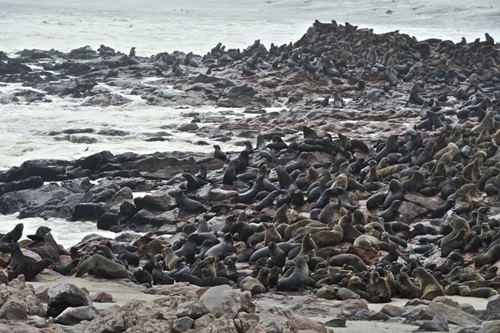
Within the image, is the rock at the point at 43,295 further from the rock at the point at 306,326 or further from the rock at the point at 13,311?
the rock at the point at 306,326

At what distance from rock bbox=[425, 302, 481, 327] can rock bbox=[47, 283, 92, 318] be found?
230cm

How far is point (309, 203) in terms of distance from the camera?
440 inches

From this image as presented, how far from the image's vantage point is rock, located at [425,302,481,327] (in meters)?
6.18

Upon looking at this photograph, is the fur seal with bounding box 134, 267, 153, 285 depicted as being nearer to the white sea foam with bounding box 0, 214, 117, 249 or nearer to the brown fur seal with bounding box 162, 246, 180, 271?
the brown fur seal with bounding box 162, 246, 180, 271

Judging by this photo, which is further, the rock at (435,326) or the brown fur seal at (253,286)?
the brown fur seal at (253,286)

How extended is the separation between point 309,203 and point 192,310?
6096 millimetres

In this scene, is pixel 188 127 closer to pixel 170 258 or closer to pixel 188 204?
pixel 188 204

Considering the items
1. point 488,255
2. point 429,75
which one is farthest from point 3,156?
point 429,75

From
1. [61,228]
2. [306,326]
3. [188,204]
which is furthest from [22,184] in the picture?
[306,326]

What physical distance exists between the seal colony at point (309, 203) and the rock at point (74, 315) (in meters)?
2.47

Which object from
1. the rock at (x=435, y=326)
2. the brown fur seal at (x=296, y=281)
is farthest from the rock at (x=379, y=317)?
the brown fur seal at (x=296, y=281)

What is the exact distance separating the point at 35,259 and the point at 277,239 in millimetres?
2507

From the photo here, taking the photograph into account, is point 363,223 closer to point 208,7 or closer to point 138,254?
point 138,254

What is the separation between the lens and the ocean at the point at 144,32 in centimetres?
1547
